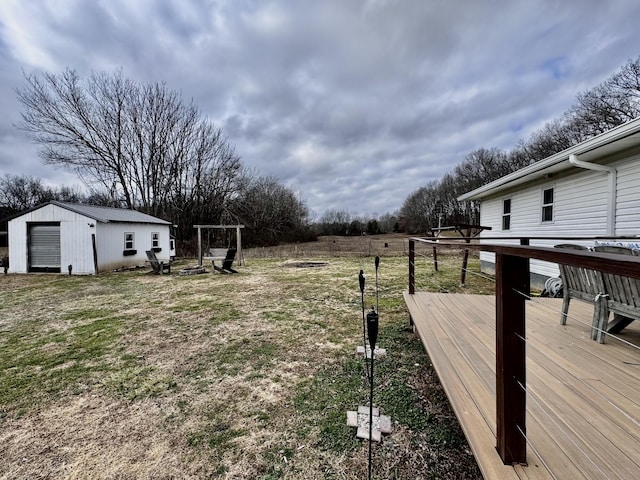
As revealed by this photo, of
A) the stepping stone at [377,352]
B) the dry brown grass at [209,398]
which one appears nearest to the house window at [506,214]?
the dry brown grass at [209,398]

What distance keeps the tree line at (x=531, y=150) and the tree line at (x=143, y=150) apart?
1359 centimetres

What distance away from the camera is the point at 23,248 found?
404 inches

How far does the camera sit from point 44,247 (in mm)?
10352

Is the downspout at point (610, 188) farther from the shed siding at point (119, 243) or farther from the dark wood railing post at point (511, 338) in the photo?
the shed siding at point (119, 243)

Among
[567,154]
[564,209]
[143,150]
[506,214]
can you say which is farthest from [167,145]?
[564,209]

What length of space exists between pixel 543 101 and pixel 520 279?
22379 millimetres

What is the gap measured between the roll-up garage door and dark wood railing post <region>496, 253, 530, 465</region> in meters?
13.5

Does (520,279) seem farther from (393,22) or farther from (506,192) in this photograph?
(506,192)

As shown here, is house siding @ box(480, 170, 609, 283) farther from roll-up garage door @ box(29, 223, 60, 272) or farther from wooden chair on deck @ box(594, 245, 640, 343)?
roll-up garage door @ box(29, 223, 60, 272)

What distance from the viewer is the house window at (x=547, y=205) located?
6.85 m

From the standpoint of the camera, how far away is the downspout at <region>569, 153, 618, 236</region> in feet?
16.7

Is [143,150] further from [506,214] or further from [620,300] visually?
[620,300]

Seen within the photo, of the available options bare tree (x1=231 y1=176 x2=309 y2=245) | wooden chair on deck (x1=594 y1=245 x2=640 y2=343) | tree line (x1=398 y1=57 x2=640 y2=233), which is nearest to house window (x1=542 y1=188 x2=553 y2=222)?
wooden chair on deck (x1=594 y1=245 x2=640 y2=343)

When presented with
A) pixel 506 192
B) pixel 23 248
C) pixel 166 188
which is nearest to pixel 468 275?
pixel 506 192
